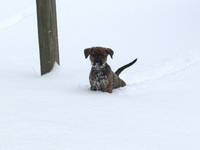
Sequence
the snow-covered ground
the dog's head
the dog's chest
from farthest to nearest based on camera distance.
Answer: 1. the dog's chest
2. the dog's head
3. the snow-covered ground

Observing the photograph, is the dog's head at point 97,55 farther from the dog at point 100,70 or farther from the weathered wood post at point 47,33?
the weathered wood post at point 47,33

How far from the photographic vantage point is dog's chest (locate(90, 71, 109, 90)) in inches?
264

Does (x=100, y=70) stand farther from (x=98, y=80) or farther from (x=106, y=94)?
(x=106, y=94)

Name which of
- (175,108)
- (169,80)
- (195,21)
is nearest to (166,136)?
(175,108)

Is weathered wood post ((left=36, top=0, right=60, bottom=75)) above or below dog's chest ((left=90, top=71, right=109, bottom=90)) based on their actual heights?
above

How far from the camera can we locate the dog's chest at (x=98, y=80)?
6703 mm

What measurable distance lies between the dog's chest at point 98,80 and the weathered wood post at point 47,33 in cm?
112

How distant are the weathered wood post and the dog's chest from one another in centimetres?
112

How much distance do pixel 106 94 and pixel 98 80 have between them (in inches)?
8.3

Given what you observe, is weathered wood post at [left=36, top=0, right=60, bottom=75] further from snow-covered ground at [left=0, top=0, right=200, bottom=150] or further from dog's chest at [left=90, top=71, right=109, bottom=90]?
dog's chest at [left=90, top=71, right=109, bottom=90]

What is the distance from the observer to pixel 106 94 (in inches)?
262

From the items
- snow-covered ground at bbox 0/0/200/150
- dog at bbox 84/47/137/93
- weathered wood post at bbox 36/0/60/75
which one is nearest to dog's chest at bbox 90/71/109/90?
dog at bbox 84/47/137/93

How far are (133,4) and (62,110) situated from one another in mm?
10109

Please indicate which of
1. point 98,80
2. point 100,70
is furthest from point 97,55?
point 98,80
